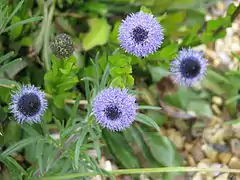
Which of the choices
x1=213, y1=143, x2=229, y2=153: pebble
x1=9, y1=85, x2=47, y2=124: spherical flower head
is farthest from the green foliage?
x1=213, y1=143, x2=229, y2=153: pebble

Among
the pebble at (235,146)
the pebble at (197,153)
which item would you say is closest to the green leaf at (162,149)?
the pebble at (197,153)

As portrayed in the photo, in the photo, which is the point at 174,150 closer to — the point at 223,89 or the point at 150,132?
the point at 150,132

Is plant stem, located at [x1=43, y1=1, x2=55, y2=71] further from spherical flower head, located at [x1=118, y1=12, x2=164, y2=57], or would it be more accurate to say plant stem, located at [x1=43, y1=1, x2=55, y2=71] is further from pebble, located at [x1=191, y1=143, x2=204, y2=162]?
pebble, located at [x1=191, y1=143, x2=204, y2=162]

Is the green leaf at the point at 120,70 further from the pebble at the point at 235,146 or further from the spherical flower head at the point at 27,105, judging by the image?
the pebble at the point at 235,146

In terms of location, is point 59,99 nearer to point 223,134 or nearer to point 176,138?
point 176,138

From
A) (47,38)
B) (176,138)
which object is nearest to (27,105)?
(47,38)

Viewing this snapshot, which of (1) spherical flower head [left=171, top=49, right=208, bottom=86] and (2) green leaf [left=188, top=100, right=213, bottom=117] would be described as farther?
(2) green leaf [left=188, top=100, right=213, bottom=117]
